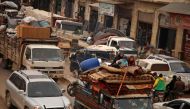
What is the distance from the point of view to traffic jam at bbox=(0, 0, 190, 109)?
15.7 metres

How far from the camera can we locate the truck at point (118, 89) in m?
15.3

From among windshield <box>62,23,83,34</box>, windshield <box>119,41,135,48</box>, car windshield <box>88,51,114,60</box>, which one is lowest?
car windshield <box>88,51,114,60</box>

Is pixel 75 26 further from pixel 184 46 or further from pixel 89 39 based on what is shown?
pixel 184 46

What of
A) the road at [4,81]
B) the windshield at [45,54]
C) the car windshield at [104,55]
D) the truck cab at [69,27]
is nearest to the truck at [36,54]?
the windshield at [45,54]

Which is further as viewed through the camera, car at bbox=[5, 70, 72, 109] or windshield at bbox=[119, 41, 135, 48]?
windshield at bbox=[119, 41, 135, 48]

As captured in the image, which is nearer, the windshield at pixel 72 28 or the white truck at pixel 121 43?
the white truck at pixel 121 43

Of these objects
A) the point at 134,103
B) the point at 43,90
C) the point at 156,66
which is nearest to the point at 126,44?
the point at 156,66

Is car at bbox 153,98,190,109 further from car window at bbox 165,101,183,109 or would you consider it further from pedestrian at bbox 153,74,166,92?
pedestrian at bbox 153,74,166,92

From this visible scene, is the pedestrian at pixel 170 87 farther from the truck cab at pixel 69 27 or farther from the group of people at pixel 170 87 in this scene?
the truck cab at pixel 69 27

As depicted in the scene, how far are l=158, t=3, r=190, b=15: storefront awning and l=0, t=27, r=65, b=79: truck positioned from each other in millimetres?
11002

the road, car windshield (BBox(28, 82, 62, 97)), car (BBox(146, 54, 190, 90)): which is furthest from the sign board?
car windshield (BBox(28, 82, 62, 97))

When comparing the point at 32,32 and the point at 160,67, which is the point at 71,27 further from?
the point at 160,67

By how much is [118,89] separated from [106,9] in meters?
30.5

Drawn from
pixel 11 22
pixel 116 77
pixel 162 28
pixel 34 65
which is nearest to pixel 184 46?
pixel 162 28
